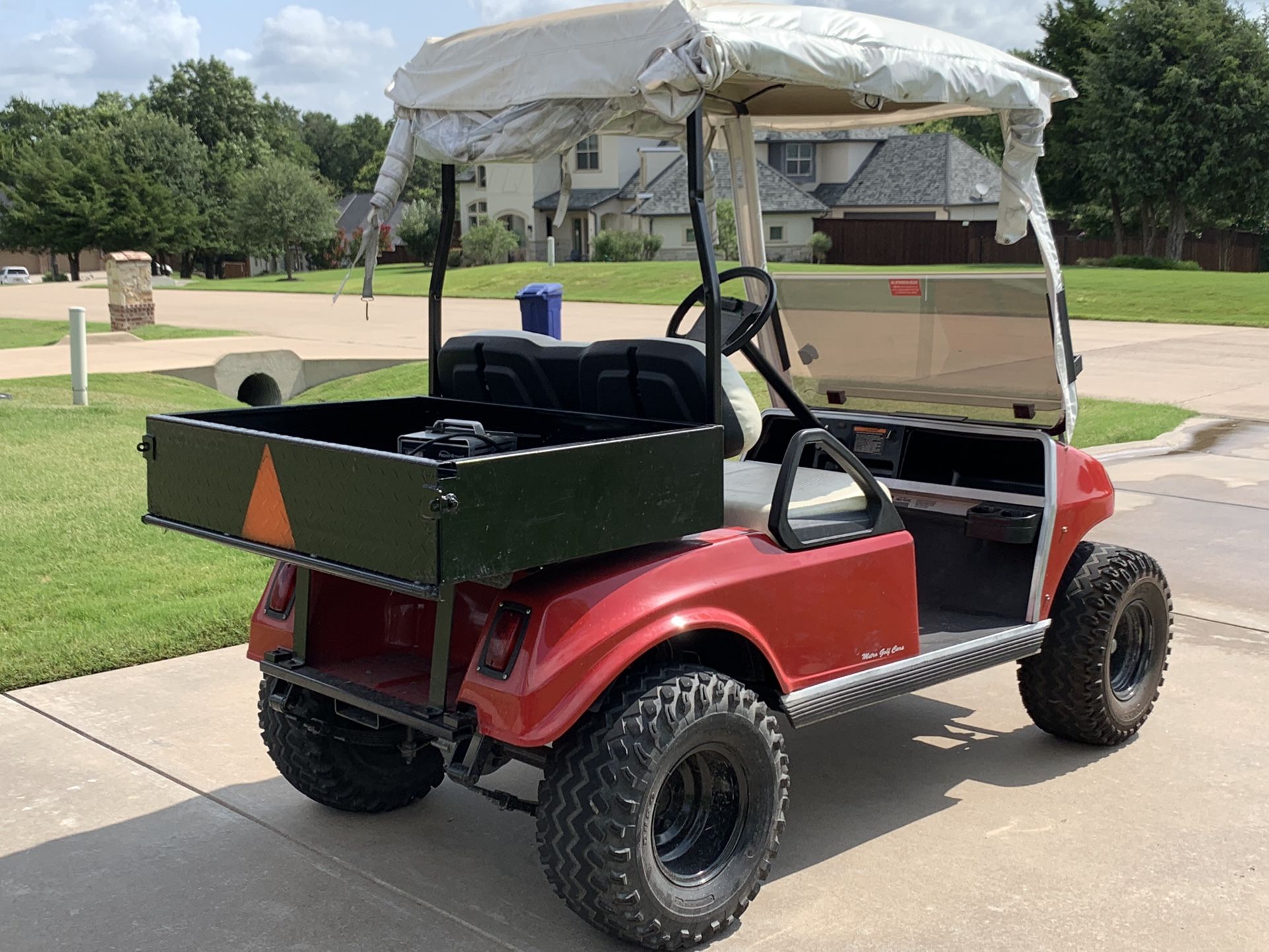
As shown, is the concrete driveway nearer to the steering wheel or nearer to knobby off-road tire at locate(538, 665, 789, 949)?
knobby off-road tire at locate(538, 665, 789, 949)

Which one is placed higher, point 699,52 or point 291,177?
point 291,177

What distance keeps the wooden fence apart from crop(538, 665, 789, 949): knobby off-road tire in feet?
123

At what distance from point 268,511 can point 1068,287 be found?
26.4 meters

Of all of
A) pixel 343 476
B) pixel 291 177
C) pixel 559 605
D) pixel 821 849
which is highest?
pixel 291 177

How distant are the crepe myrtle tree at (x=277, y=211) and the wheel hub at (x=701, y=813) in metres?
52.6

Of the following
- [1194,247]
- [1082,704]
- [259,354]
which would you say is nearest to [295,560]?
[1082,704]

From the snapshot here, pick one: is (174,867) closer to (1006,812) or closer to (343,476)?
(343,476)

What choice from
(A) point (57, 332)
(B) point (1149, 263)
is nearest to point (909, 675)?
(A) point (57, 332)

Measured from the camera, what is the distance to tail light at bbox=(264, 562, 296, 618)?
11.8 ft

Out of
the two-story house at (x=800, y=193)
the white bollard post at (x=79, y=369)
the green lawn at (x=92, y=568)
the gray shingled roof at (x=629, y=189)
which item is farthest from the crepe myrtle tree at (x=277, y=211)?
the green lawn at (x=92, y=568)

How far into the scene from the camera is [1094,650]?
4.15m

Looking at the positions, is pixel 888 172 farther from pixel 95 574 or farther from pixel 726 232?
pixel 95 574

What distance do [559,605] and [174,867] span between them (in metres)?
1.35

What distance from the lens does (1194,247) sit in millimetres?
44750
